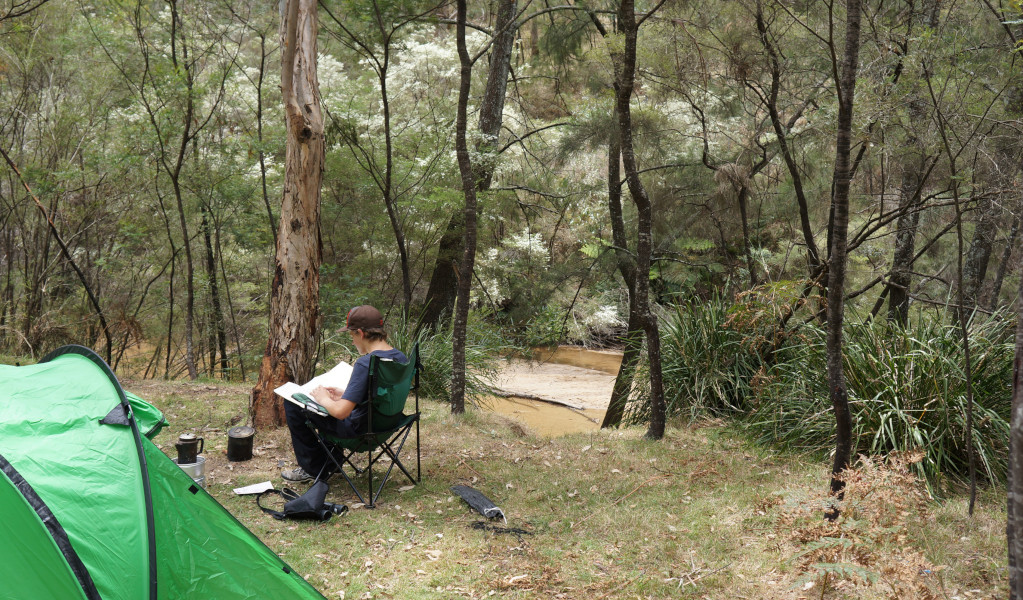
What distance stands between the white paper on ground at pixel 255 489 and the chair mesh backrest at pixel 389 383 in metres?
0.84

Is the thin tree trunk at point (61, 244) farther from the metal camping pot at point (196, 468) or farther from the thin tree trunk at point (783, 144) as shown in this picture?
the thin tree trunk at point (783, 144)

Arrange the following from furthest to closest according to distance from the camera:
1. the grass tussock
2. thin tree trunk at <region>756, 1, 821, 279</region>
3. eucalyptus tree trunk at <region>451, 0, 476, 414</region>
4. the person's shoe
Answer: thin tree trunk at <region>756, 1, 821, 279</region>, eucalyptus tree trunk at <region>451, 0, 476, 414</region>, the person's shoe, the grass tussock

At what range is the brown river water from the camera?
8.81 metres

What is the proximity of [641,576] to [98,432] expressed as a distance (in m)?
2.29

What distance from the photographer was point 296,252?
5246mm

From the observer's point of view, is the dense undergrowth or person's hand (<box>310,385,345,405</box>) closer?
person's hand (<box>310,385,345,405</box>)

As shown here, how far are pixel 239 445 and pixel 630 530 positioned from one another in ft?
8.58

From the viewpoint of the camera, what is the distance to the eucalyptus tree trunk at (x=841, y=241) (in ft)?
9.76

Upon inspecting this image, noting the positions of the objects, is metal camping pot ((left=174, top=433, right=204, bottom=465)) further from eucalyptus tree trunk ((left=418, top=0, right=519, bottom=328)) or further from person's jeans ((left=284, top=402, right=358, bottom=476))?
eucalyptus tree trunk ((left=418, top=0, right=519, bottom=328))

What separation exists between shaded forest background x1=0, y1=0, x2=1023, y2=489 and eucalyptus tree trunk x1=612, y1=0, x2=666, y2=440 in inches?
6.2

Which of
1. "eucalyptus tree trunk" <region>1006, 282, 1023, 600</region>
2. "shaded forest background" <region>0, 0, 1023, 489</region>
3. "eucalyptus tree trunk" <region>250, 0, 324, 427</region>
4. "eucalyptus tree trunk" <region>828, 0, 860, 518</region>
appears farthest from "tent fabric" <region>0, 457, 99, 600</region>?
"shaded forest background" <region>0, 0, 1023, 489</region>

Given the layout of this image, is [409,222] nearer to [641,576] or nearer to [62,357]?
[62,357]

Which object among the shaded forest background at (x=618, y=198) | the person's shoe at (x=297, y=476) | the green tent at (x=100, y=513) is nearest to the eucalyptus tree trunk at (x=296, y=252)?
the person's shoe at (x=297, y=476)

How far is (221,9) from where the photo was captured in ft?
30.5
